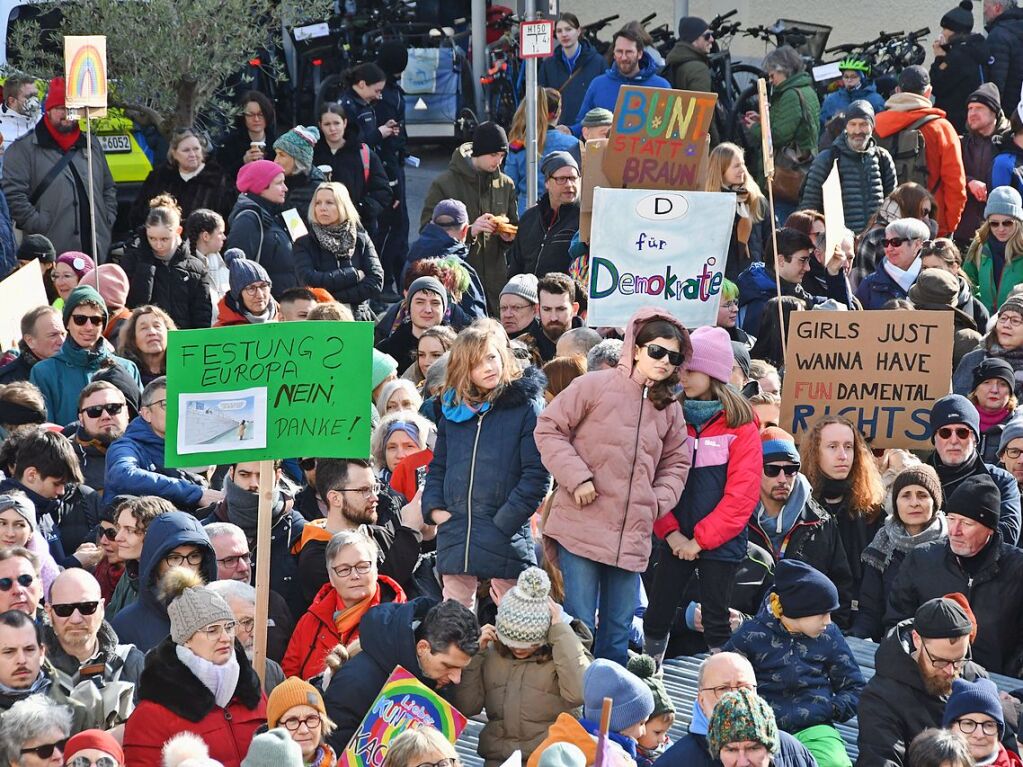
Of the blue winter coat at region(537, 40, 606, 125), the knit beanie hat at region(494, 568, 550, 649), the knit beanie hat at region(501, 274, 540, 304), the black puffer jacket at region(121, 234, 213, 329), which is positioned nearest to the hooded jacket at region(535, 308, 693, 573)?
the knit beanie hat at region(494, 568, 550, 649)

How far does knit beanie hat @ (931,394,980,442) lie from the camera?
939 cm

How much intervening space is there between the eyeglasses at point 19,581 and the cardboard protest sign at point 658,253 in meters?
3.29

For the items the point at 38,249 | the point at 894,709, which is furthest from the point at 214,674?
the point at 38,249

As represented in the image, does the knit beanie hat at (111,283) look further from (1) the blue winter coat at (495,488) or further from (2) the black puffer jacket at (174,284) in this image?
(1) the blue winter coat at (495,488)

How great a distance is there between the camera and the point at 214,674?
7.26 metres

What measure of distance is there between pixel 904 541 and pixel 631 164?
10.4ft

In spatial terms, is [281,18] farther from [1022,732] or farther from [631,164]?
[1022,732]

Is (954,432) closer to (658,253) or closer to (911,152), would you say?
(658,253)

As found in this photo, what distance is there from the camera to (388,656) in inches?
298

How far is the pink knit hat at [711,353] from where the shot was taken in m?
8.53

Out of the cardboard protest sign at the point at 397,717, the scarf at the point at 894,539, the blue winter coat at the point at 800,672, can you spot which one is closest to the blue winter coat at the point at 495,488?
the blue winter coat at the point at 800,672

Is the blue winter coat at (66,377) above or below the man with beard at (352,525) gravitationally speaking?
above

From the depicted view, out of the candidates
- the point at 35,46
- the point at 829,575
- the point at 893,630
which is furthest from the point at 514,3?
the point at 893,630

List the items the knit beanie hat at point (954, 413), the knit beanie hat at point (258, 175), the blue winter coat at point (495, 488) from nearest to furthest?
the blue winter coat at point (495, 488)
the knit beanie hat at point (954, 413)
the knit beanie hat at point (258, 175)
